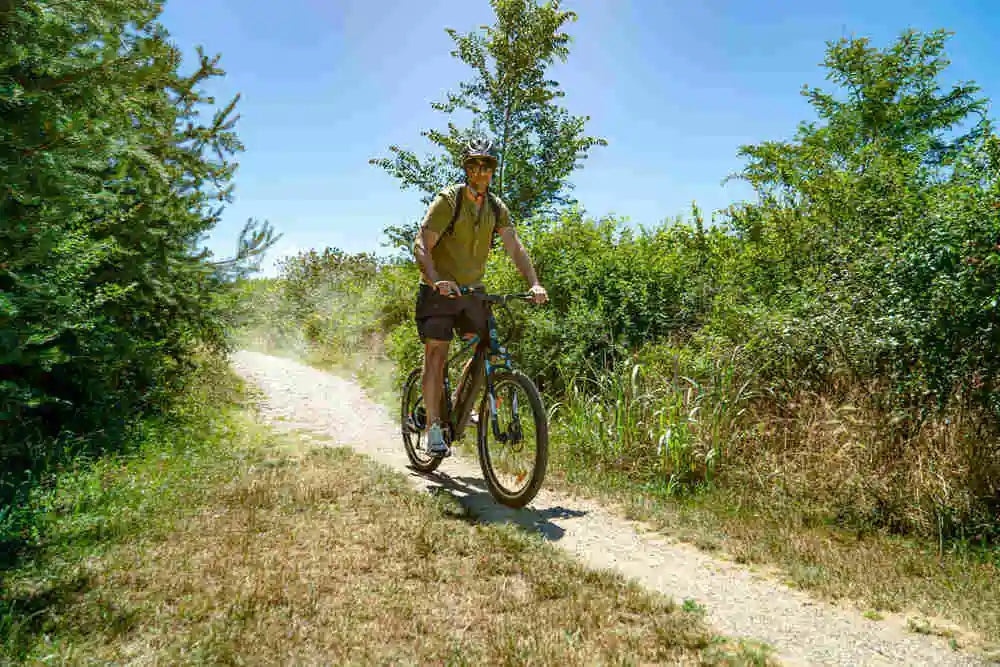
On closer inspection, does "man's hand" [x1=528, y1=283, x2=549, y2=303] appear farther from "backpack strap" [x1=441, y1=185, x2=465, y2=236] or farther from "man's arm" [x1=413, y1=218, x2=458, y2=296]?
"backpack strap" [x1=441, y1=185, x2=465, y2=236]

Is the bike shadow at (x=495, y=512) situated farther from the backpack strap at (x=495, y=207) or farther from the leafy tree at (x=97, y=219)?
the leafy tree at (x=97, y=219)

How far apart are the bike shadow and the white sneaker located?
13.2 inches

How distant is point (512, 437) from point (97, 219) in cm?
389

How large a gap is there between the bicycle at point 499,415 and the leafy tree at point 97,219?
2.46 m

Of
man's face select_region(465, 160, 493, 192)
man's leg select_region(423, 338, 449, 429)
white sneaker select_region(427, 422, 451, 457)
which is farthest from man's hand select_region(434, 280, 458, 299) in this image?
white sneaker select_region(427, 422, 451, 457)

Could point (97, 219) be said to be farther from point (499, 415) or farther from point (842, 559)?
point (842, 559)

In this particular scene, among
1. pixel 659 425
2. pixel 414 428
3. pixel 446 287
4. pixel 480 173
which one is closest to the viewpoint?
pixel 446 287

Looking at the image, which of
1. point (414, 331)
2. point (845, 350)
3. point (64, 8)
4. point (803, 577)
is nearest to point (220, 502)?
point (64, 8)

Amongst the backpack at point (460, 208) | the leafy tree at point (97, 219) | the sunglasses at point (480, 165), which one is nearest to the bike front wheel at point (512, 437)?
the backpack at point (460, 208)

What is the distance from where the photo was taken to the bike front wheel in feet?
13.4

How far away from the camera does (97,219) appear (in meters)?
4.90

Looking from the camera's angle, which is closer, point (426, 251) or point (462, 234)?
point (426, 251)

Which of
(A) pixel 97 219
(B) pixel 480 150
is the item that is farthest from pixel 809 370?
(A) pixel 97 219

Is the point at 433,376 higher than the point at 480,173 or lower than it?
lower
